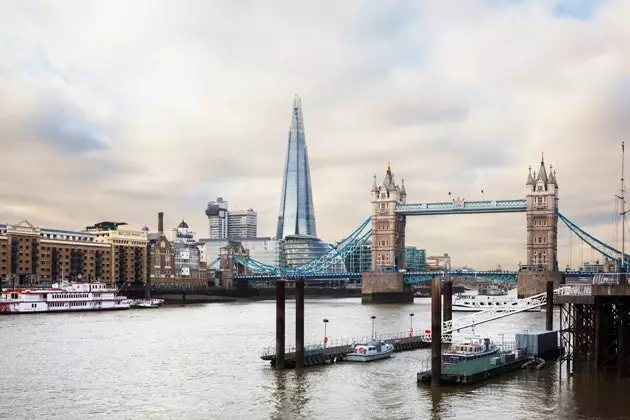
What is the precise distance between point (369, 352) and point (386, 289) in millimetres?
115841

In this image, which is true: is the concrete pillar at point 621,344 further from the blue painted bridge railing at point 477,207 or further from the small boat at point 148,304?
the blue painted bridge railing at point 477,207

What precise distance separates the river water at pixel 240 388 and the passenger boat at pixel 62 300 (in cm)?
Result: 4585

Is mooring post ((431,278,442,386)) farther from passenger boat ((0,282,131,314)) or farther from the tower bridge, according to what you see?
the tower bridge

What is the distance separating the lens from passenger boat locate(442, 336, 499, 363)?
171 ft

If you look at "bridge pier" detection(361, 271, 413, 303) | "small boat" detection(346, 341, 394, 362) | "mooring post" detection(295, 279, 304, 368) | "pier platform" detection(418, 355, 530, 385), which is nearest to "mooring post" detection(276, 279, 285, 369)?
"mooring post" detection(295, 279, 304, 368)

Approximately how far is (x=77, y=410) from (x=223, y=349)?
26527 mm

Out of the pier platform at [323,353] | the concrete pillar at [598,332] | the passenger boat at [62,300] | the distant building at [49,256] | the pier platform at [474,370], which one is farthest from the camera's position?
the distant building at [49,256]

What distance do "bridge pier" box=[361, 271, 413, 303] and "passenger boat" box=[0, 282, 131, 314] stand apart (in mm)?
57016

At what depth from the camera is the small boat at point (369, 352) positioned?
5712 centimetres

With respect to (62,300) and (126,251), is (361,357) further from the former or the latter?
(126,251)

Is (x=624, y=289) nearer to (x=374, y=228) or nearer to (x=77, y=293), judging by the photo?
(x=77, y=293)

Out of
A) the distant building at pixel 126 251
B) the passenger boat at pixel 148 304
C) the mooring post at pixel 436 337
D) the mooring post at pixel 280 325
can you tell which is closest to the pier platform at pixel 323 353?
the mooring post at pixel 280 325

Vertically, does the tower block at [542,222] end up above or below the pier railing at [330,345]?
above

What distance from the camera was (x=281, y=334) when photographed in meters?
51.4
